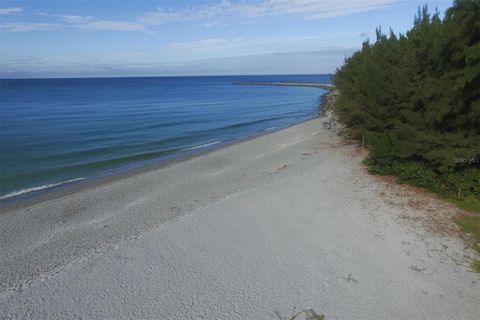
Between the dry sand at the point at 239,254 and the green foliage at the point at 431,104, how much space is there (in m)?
1.00

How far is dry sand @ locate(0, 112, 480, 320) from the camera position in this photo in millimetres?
5426

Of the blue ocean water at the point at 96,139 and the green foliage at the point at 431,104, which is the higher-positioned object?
the green foliage at the point at 431,104

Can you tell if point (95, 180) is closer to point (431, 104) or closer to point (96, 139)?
point (96, 139)

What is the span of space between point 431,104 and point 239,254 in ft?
23.2

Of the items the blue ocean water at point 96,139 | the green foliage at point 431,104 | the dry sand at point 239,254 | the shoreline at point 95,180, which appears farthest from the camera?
the blue ocean water at point 96,139

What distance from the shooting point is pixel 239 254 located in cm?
698

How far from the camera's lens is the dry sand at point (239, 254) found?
5426 millimetres

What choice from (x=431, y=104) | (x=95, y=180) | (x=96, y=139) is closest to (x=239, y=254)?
(x=431, y=104)

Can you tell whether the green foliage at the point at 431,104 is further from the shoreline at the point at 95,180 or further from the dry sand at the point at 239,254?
the shoreline at the point at 95,180

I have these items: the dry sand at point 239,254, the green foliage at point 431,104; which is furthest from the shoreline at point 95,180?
the green foliage at point 431,104

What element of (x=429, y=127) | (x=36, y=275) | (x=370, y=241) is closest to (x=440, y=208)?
(x=429, y=127)

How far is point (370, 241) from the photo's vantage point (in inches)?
289

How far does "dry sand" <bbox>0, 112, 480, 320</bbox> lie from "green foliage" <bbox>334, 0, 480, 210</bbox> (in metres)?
1.00

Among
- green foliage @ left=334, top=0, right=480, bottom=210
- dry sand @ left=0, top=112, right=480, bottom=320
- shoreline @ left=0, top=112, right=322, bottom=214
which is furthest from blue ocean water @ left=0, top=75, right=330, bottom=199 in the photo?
green foliage @ left=334, top=0, right=480, bottom=210
